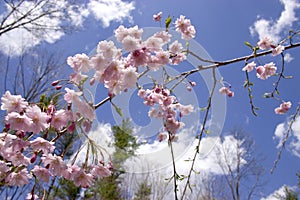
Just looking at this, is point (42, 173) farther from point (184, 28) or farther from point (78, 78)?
point (184, 28)

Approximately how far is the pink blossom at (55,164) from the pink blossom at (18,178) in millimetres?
120

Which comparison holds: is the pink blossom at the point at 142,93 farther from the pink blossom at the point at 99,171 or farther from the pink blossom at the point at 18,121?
the pink blossom at the point at 18,121

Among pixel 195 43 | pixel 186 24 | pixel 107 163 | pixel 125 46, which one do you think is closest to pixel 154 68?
pixel 125 46

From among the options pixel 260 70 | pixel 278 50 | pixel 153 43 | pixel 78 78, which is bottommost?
pixel 78 78

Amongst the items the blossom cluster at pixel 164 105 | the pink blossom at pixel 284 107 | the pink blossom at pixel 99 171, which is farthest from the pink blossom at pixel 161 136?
the pink blossom at pixel 284 107

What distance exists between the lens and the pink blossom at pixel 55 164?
83cm

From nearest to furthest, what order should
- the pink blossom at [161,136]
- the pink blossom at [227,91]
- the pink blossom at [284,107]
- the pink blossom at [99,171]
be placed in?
the pink blossom at [99,171] < the pink blossom at [161,136] < the pink blossom at [227,91] < the pink blossom at [284,107]

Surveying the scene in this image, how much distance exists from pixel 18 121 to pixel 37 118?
5 cm

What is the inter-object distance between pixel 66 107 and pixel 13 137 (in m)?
0.16

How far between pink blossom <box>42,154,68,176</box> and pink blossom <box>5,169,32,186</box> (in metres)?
0.12

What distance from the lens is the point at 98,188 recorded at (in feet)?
34.7

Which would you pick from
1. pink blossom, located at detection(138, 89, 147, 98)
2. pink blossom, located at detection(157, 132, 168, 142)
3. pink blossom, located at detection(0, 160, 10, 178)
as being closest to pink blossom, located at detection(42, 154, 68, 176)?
pink blossom, located at detection(0, 160, 10, 178)

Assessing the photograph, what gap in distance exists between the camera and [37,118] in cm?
77

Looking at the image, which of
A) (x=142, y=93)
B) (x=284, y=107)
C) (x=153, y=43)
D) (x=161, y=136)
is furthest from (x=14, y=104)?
(x=284, y=107)
